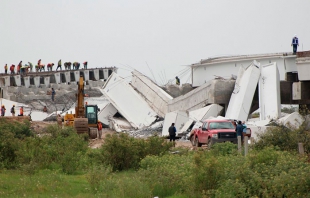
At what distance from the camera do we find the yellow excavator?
33.1 meters

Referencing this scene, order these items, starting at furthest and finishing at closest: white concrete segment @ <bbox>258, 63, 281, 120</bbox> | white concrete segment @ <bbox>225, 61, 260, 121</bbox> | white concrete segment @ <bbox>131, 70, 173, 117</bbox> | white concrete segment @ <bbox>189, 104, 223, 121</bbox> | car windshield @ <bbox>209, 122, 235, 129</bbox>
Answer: white concrete segment @ <bbox>131, 70, 173, 117</bbox> < white concrete segment @ <bbox>189, 104, 223, 121</bbox> < white concrete segment @ <bbox>225, 61, 260, 121</bbox> < white concrete segment @ <bbox>258, 63, 281, 120</bbox> < car windshield @ <bbox>209, 122, 235, 129</bbox>

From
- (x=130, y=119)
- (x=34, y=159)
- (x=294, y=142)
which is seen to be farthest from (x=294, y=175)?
(x=130, y=119)

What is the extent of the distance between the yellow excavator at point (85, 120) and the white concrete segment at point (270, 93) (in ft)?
31.0

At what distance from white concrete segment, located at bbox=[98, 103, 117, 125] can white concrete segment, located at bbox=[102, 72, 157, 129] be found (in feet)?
2.01

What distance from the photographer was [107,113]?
44562 millimetres

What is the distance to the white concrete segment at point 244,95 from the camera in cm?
3372

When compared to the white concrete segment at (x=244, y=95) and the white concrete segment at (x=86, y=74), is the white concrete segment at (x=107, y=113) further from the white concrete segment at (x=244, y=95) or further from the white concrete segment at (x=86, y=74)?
the white concrete segment at (x=86, y=74)

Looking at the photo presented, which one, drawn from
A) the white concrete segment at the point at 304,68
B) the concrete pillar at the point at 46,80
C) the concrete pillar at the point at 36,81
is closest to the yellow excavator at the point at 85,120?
the white concrete segment at the point at 304,68

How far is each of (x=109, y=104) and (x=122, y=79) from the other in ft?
6.72

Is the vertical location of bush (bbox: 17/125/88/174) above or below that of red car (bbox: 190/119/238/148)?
below

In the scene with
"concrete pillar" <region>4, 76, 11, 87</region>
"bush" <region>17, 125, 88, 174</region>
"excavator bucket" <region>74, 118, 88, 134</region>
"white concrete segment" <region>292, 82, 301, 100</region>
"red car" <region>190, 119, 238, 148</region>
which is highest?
"concrete pillar" <region>4, 76, 11, 87</region>

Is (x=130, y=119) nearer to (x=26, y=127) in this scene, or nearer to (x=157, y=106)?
(x=157, y=106)

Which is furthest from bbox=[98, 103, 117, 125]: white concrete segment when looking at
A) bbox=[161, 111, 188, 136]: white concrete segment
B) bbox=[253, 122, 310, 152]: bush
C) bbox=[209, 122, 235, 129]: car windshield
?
bbox=[253, 122, 310, 152]: bush

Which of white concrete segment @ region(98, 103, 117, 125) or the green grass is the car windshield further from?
white concrete segment @ region(98, 103, 117, 125)
